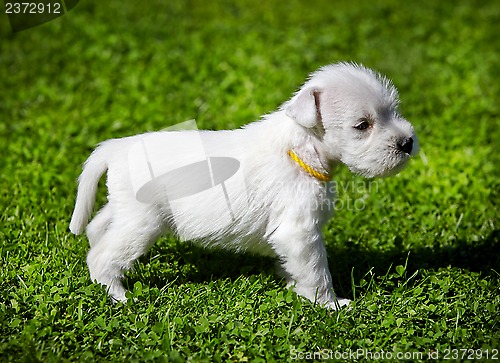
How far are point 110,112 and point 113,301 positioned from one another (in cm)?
305

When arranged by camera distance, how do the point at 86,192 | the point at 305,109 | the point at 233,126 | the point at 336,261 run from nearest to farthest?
1. the point at 305,109
2. the point at 86,192
3. the point at 336,261
4. the point at 233,126

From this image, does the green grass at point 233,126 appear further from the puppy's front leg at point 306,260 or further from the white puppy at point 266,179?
the white puppy at point 266,179

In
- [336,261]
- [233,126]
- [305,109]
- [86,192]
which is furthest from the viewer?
[233,126]

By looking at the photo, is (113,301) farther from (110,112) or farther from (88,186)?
(110,112)

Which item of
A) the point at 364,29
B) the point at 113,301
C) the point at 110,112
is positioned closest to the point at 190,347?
the point at 113,301

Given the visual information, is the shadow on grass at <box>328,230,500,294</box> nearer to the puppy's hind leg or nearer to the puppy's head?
the puppy's head

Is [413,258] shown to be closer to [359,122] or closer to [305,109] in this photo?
[359,122]

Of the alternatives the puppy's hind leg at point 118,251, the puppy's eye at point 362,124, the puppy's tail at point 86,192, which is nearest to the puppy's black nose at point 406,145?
the puppy's eye at point 362,124

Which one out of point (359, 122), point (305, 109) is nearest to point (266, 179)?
point (305, 109)

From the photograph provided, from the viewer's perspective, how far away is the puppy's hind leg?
3.86m

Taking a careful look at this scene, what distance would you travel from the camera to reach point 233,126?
6355 millimetres

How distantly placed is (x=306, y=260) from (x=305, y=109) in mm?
842

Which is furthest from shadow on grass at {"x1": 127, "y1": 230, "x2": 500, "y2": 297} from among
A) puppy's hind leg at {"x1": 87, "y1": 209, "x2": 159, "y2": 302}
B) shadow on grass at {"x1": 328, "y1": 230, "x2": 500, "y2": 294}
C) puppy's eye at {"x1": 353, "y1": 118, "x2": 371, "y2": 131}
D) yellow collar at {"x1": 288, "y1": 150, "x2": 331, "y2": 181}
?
puppy's eye at {"x1": 353, "y1": 118, "x2": 371, "y2": 131}

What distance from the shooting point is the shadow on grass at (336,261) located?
14.1 feet
